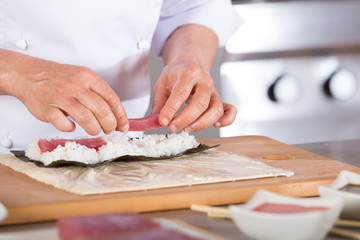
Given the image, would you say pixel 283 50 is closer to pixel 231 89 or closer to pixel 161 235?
pixel 231 89

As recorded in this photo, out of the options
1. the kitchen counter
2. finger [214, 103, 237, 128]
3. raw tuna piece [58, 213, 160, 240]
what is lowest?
the kitchen counter

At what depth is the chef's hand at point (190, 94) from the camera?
1530 mm

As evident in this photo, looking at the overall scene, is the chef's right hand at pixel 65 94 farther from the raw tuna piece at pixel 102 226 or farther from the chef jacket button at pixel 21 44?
the raw tuna piece at pixel 102 226

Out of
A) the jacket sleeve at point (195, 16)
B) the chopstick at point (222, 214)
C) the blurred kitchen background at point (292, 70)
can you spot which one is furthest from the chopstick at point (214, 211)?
the blurred kitchen background at point (292, 70)

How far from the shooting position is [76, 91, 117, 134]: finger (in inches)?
54.1

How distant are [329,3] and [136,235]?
243 centimetres

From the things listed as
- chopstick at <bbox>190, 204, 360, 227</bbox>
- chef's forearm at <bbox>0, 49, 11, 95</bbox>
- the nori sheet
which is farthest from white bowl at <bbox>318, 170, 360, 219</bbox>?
chef's forearm at <bbox>0, 49, 11, 95</bbox>

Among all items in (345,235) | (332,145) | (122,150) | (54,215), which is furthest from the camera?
(332,145)

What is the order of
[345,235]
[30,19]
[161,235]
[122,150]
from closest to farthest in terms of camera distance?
[161,235], [345,235], [122,150], [30,19]

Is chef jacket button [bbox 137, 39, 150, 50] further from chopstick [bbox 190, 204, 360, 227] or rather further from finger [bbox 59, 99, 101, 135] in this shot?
chopstick [bbox 190, 204, 360, 227]

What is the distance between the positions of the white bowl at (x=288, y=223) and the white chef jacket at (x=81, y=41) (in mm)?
1077

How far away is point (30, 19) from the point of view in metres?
1.73

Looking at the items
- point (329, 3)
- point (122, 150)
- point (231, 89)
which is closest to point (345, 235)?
point (122, 150)

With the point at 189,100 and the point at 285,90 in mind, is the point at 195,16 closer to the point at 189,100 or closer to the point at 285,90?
the point at 189,100
